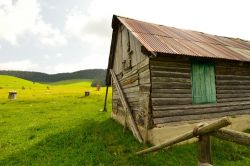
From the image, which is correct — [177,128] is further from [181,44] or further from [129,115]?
[181,44]

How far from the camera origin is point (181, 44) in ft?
40.8

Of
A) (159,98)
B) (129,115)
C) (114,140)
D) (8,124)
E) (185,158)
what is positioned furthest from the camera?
(8,124)

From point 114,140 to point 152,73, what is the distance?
398cm

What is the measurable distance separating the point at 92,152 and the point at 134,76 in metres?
4.76

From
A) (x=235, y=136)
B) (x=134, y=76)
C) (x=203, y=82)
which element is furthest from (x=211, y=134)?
(x=134, y=76)

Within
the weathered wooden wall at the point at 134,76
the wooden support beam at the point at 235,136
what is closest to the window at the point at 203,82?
the weathered wooden wall at the point at 134,76

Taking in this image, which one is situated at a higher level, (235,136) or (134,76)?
(134,76)

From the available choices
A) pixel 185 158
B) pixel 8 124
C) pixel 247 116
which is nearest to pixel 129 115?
pixel 185 158

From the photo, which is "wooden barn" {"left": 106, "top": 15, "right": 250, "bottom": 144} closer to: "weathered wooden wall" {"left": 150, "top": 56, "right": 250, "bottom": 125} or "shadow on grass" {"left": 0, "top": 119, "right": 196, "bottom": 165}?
"weathered wooden wall" {"left": 150, "top": 56, "right": 250, "bottom": 125}

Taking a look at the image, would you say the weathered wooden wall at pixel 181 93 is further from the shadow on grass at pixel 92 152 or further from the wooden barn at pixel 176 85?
the shadow on grass at pixel 92 152

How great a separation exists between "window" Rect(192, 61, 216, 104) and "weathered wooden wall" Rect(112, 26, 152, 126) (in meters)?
2.43

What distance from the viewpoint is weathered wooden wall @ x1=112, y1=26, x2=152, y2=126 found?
11588mm

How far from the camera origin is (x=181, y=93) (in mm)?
11594

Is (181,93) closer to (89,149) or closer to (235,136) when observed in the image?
(89,149)
